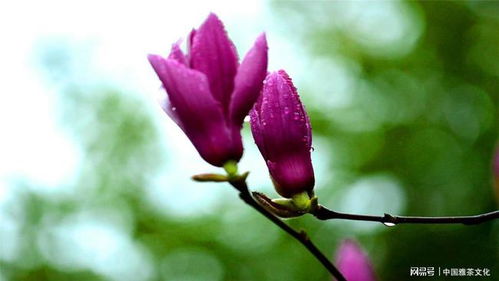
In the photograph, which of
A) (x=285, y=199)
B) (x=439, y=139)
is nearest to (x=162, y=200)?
(x=439, y=139)

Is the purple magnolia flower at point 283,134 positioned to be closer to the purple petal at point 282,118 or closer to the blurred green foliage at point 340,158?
the purple petal at point 282,118

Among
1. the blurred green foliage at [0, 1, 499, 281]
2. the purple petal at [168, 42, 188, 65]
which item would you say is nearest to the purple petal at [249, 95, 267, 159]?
the purple petal at [168, 42, 188, 65]

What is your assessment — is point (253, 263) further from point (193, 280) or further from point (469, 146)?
point (469, 146)

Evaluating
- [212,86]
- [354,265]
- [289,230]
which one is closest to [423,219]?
[289,230]

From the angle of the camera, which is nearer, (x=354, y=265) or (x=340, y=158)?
(x=354, y=265)

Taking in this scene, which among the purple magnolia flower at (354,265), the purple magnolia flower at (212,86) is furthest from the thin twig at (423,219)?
the purple magnolia flower at (354,265)

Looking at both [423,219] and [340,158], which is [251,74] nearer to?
[423,219]

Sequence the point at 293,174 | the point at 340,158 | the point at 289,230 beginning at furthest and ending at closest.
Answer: the point at 340,158 < the point at 293,174 < the point at 289,230
